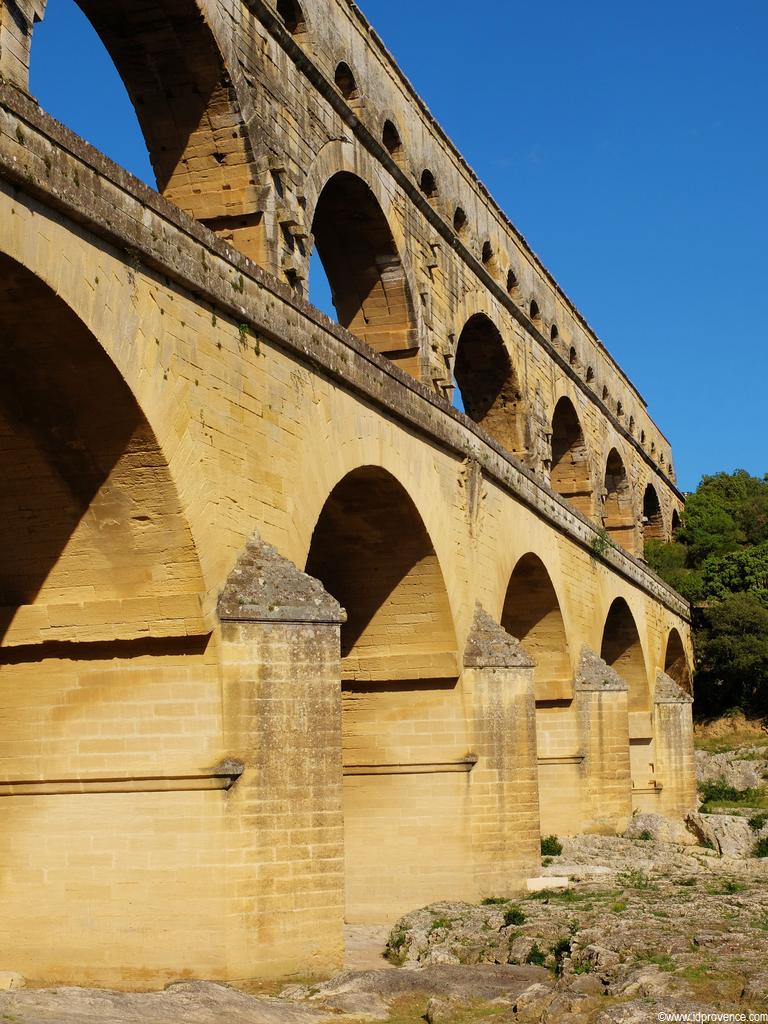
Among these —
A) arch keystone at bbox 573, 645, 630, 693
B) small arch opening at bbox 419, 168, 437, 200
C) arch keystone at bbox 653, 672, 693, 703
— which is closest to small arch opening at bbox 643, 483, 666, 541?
arch keystone at bbox 653, 672, 693, 703

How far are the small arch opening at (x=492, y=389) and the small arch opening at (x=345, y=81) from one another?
256 inches

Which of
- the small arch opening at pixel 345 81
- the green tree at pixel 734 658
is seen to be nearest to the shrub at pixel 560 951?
the small arch opening at pixel 345 81

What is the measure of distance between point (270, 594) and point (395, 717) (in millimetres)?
5435

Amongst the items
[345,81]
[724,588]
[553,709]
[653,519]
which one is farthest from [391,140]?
[653,519]

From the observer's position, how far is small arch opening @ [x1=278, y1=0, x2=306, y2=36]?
15312 millimetres

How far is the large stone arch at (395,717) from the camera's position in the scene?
14227 mm

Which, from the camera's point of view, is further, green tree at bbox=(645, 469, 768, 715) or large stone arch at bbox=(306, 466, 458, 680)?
green tree at bbox=(645, 469, 768, 715)

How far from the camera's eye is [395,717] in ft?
48.0

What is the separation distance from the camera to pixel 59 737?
31.2 ft

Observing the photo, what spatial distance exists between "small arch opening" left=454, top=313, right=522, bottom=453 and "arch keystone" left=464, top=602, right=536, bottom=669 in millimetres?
8052

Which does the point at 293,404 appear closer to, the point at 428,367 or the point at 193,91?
the point at 193,91

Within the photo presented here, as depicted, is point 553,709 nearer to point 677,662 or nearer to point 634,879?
point 634,879

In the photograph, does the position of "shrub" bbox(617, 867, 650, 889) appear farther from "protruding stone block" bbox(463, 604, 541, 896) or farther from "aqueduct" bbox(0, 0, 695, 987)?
"aqueduct" bbox(0, 0, 695, 987)

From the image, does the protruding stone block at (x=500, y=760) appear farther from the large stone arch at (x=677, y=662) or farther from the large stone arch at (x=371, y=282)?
the large stone arch at (x=677, y=662)
